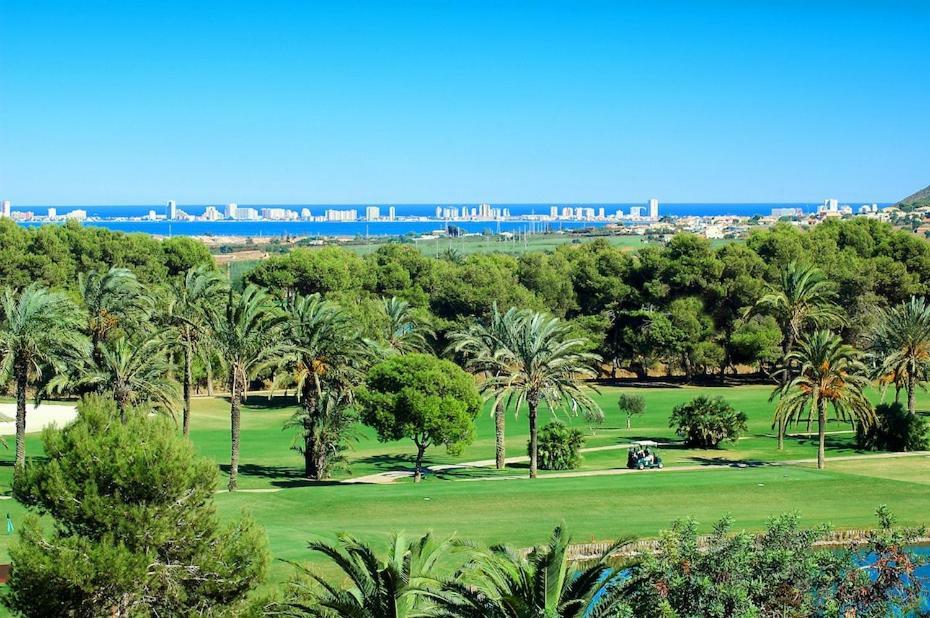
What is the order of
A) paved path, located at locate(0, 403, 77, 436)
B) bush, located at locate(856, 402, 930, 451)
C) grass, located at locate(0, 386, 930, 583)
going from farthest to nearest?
paved path, located at locate(0, 403, 77, 436) < bush, located at locate(856, 402, 930, 451) < grass, located at locate(0, 386, 930, 583)

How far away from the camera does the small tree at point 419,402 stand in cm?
4331

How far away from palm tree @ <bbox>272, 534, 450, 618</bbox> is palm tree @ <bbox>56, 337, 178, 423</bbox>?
2384 centimetres

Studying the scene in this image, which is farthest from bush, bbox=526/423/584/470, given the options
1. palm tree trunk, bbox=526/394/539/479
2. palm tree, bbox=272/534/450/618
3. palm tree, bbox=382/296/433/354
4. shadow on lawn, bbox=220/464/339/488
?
palm tree, bbox=272/534/450/618

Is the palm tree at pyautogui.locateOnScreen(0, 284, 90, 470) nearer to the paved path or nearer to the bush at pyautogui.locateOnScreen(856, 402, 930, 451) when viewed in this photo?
the paved path

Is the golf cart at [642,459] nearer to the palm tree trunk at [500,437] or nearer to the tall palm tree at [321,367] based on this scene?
the palm tree trunk at [500,437]

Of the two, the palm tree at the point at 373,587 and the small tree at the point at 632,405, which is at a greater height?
the small tree at the point at 632,405

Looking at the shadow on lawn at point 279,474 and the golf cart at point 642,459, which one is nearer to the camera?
the shadow on lawn at point 279,474

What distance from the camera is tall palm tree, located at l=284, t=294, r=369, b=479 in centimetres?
4253

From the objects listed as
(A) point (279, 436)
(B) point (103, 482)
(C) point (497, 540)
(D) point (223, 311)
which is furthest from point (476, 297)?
(B) point (103, 482)

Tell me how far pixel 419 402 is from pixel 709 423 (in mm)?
14573

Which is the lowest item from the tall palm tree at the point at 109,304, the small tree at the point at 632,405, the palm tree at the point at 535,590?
the palm tree at the point at 535,590

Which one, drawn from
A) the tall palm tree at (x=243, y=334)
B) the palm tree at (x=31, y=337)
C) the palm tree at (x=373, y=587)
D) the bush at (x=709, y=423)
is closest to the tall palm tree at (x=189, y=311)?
the palm tree at (x=31, y=337)

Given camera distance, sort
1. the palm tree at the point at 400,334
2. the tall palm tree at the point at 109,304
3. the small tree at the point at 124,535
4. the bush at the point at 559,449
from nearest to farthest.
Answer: the small tree at the point at 124,535
the bush at the point at 559,449
the tall palm tree at the point at 109,304
the palm tree at the point at 400,334

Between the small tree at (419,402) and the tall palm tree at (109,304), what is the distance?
1356cm
